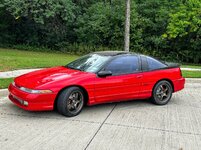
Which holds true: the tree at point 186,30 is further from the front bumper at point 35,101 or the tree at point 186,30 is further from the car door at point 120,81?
the front bumper at point 35,101

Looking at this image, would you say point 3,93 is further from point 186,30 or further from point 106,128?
point 186,30

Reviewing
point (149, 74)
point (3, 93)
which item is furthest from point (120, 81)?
point (3, 93)

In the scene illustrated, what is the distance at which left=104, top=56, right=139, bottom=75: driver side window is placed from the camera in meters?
6.43

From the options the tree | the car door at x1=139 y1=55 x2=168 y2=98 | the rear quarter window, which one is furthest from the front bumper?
the tree

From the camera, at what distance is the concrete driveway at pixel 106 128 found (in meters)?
4.54

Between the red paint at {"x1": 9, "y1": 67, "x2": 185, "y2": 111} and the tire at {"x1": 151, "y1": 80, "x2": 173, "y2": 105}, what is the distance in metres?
0.12

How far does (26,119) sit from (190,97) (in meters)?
4.84

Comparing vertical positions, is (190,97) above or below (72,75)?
below

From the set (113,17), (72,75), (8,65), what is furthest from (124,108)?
(113,17)

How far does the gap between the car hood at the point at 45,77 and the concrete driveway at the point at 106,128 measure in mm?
655

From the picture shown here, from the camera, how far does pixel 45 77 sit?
19.6 feet

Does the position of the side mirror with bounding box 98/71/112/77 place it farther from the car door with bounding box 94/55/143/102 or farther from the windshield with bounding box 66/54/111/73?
the windshield with bounding box 66/54/111/73

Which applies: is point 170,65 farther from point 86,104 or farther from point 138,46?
point 138,46

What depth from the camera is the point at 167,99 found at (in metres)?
7.24
